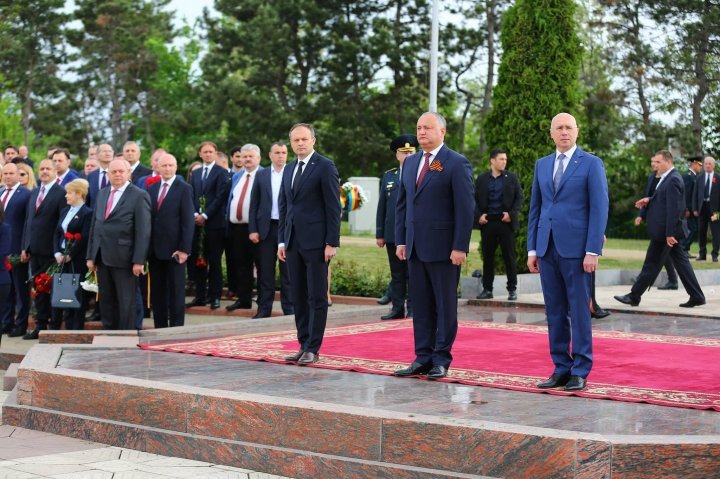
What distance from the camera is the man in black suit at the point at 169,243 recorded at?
40.1 ft

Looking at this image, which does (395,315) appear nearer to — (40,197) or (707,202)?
(40,197)

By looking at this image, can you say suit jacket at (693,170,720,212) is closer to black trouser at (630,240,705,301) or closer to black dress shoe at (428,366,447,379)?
black trouser at (630,240,705,301)

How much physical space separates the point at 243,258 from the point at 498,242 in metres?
3.49

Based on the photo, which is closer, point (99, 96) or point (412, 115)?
point (412, 115)

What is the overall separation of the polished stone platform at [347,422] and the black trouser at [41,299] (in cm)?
374

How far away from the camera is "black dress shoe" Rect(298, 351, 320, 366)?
882 centimetres

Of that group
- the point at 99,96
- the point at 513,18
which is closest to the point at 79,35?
the point at 99,96

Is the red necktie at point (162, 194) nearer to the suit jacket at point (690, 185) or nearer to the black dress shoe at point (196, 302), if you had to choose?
the black dress shoe at point (196, 302)

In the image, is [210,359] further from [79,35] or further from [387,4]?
[79,35]

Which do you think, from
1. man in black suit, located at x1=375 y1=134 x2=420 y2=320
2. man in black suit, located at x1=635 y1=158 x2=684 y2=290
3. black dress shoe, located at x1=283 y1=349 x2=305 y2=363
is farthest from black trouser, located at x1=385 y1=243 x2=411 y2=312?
black dress shoe, located at x1=283 y1=349 x2=305 y2=363

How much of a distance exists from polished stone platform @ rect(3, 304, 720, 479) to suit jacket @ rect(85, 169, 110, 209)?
177 inches

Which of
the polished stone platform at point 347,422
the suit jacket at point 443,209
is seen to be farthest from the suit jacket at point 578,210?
the polished stone platform at point 347,422

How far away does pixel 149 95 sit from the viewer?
6762 cm

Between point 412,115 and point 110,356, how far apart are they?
116 feet
